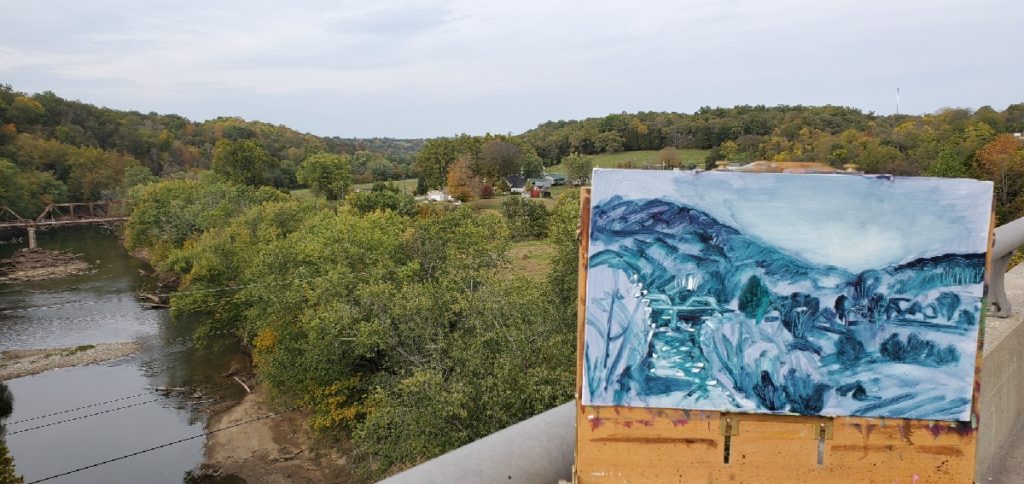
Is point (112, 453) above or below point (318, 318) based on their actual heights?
below

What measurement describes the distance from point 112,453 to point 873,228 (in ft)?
67.2

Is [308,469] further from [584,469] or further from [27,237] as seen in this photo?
[27,237]

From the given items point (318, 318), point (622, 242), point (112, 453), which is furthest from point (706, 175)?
point (112, 453)

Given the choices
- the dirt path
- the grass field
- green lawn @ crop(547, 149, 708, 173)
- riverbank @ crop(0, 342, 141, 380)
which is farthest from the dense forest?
the dirt path

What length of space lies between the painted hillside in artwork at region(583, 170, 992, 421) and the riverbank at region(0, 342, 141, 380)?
27225 millimetres

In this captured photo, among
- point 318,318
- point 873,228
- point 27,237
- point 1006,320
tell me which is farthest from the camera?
point 27,237

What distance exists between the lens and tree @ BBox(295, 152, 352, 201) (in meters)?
46.3

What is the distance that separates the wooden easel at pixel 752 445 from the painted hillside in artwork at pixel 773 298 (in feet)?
0.17

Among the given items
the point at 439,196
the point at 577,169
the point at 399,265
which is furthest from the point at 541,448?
the point at 577,169

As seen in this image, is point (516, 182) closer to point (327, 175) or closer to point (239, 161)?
point (327, 175)

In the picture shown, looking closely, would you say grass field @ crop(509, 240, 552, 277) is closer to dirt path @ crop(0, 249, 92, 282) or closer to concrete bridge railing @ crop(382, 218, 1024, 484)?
concrete bridge railing @ crop(382, 218, 1024, 484)

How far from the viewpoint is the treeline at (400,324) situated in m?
11.7

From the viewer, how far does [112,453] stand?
17.4m

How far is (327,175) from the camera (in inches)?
1836
